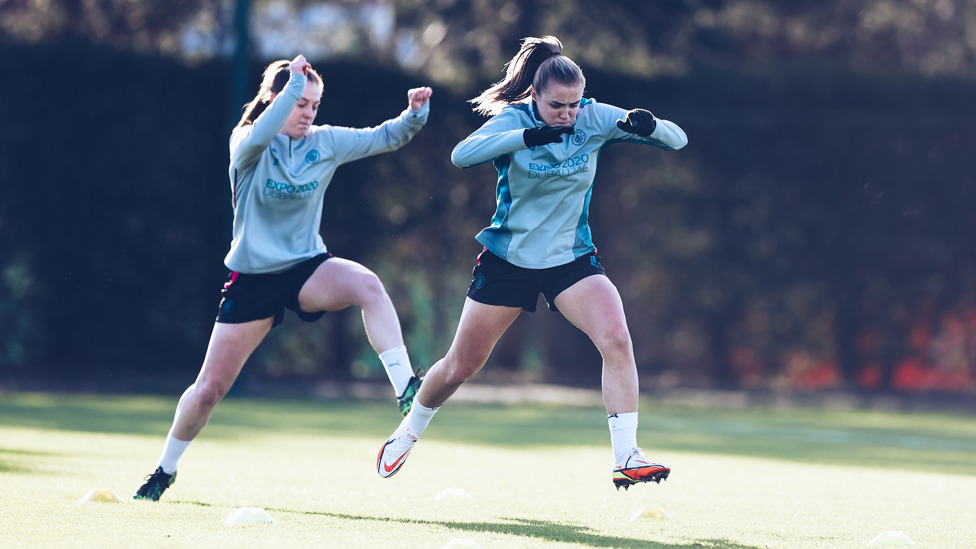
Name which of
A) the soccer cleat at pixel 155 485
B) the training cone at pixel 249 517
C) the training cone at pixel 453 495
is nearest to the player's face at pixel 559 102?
the training cone at pixel 453 495

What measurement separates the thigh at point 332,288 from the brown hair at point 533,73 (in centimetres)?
105

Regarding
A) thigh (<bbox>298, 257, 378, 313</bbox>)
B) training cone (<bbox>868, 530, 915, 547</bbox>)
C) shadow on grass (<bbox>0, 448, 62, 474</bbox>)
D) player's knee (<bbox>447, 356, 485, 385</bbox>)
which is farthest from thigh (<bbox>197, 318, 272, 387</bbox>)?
training cone (<bbox>868, 530, 915, 547</bbox>)

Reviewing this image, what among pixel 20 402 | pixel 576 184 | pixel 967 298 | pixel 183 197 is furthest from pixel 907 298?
pixel 576 184

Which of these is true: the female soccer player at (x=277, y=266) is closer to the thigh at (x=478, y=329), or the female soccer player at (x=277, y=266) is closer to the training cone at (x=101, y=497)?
the training cone at (x=101, y=497)

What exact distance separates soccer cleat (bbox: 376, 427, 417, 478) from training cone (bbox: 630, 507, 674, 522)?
1173mm

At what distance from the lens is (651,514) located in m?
5.60

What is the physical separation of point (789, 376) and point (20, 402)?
32.8 feet

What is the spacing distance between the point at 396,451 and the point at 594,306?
1293mm

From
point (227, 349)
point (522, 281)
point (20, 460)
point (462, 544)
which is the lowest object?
point (20, 460)

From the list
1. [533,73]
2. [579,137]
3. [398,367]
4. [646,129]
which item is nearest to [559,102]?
[579,137]

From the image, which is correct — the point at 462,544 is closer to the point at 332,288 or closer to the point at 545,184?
the point at 545,184

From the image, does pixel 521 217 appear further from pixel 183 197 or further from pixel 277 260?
pixel 183 197

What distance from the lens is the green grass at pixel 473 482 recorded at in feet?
16.3

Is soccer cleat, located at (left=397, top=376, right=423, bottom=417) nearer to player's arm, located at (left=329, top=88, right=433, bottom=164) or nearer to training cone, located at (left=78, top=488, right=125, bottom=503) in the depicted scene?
player's arm, located at (left=329, top=88, right=433, bottom=164)
